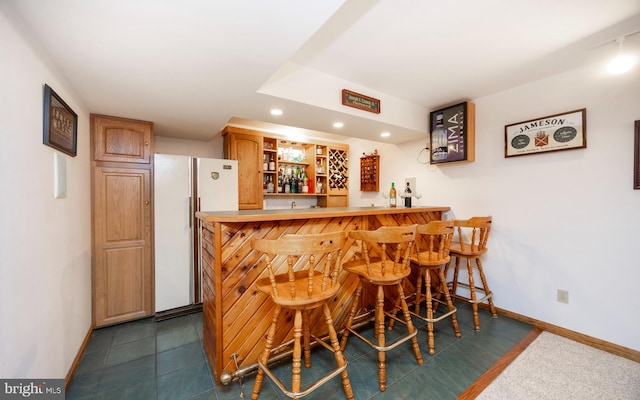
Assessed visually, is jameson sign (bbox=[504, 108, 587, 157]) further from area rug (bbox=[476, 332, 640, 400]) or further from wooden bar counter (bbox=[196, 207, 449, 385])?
wooden bar counter (bbox=[196, 207, 449, 385])

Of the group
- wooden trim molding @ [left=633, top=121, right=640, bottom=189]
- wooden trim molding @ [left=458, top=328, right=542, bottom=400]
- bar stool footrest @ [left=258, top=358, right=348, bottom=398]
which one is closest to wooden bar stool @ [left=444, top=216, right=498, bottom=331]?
wooden trim molding @ [left=458, top=328, right=542, bottom=400]

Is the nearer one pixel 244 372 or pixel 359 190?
pixel 244 372

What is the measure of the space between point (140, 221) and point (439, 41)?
3.22 meters

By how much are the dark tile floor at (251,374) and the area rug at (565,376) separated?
0.47 feet

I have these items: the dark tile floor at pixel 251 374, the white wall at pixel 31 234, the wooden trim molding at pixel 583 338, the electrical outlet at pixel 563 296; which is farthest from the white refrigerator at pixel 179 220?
the electrical outlet at pixel 563 296

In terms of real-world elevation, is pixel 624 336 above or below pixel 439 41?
below

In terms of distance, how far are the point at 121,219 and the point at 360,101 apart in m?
2.75

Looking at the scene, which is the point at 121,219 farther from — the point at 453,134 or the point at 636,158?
the point at 636,158

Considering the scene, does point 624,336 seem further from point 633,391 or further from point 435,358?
point 435,358

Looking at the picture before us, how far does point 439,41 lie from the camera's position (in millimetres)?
1761

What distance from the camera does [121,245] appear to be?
2.45 m

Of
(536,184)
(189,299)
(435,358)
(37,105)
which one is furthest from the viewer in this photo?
(189,299)

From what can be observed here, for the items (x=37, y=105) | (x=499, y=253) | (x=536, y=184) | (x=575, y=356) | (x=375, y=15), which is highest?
(x=375, y=15)

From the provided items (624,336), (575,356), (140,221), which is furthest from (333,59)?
(624,336)
